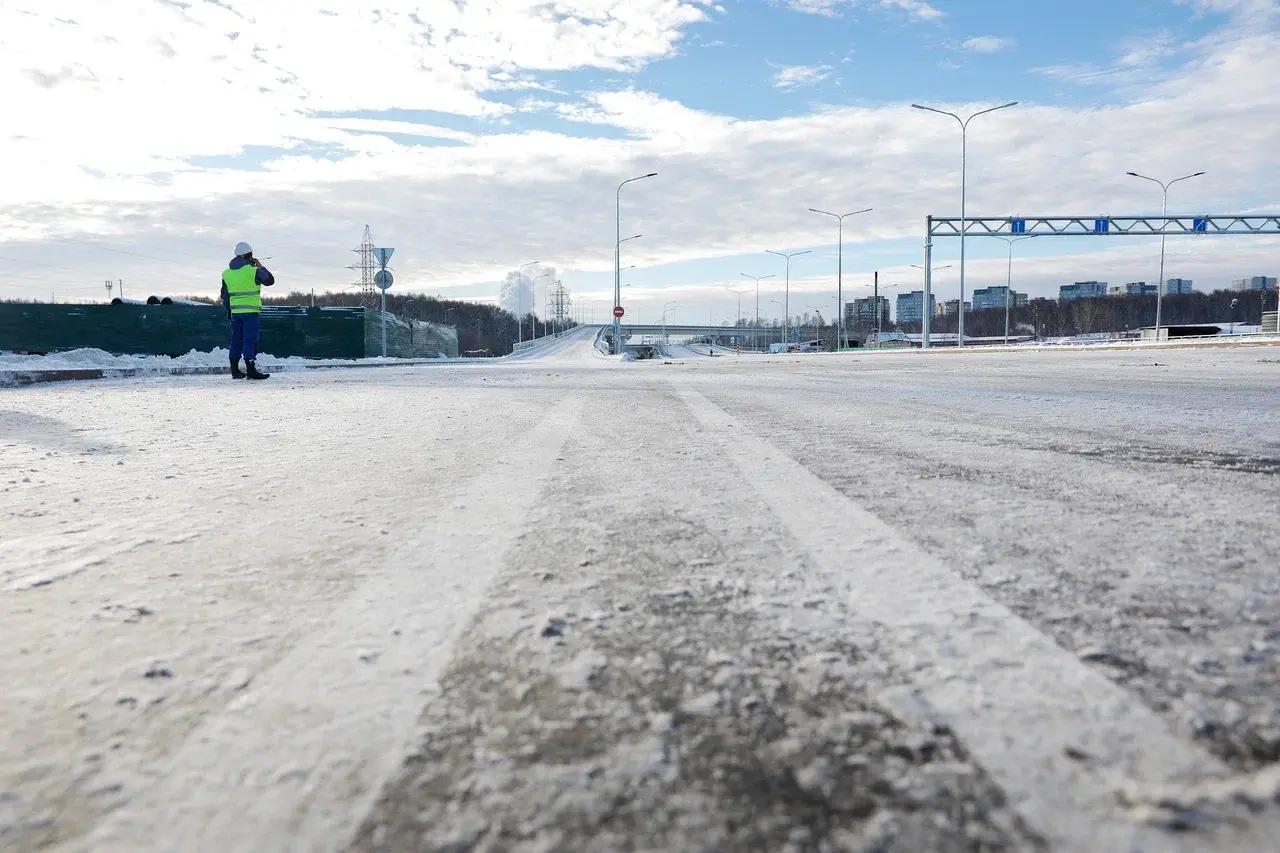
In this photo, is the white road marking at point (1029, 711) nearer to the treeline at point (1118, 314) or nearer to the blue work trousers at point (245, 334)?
the blue work trousers at point (245, 334)

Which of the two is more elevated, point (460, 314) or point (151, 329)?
point (460, 314)

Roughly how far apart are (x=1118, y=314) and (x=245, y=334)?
375 ft

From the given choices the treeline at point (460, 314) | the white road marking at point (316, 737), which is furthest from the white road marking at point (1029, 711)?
the treeline at point (460, 314)

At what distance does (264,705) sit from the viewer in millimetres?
1132

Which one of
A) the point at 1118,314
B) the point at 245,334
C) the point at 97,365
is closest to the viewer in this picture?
the point at 245,334

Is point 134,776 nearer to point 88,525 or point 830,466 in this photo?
point 88,525

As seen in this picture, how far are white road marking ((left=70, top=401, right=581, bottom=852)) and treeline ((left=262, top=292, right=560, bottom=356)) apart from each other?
84.6 meters

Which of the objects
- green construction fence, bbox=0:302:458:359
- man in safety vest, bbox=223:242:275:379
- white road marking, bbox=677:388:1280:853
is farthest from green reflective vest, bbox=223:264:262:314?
green construction fence, bbox=0:302:458:359

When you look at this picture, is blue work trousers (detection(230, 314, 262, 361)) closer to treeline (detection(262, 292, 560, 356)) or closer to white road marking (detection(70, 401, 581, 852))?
white road marking (detection(70, 401, 581, 852))

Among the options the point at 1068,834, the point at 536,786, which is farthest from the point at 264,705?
the point at 1068,834

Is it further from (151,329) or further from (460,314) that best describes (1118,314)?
(151,329)

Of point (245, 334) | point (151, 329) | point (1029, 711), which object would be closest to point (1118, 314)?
point (151, 329)

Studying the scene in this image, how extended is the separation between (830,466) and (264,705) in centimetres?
238

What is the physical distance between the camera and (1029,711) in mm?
1053
